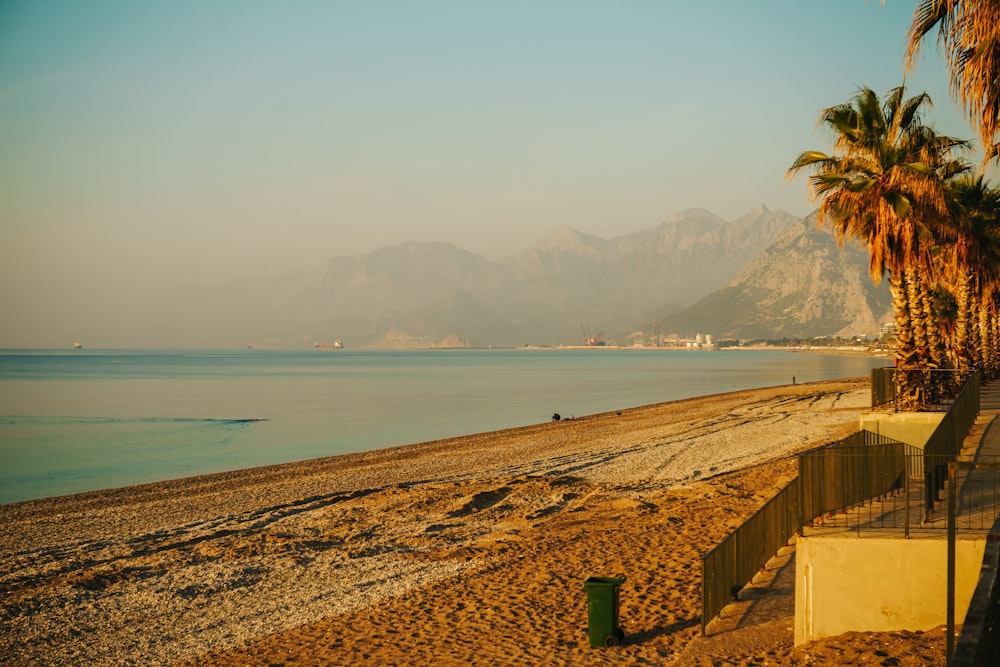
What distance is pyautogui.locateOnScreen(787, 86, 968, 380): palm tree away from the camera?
20688 mm

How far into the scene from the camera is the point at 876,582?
895 centimetres

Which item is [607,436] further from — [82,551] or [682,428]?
[82,551]

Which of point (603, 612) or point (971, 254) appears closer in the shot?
point (603, 612)

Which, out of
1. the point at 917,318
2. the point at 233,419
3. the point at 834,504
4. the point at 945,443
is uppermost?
the point at 917,318

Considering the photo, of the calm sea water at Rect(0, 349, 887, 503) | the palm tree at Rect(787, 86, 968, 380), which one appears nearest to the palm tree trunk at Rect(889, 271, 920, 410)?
the palm tree at Rect(787, 86, 968, 380)

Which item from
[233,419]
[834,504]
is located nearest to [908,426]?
[834,504]

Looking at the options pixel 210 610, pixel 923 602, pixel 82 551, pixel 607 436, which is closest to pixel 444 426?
pixel 607 436

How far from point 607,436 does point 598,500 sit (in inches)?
695

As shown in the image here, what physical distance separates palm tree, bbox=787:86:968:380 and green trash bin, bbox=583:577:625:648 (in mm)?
14017

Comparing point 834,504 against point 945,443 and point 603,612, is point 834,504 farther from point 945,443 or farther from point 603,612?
point 945,443

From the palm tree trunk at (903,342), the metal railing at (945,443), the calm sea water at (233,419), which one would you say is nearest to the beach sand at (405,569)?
the metal railing at (945,443)

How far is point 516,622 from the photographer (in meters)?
11.7

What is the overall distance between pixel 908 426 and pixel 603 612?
40.6 ft

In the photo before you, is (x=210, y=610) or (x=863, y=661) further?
(x=210, y=610)
